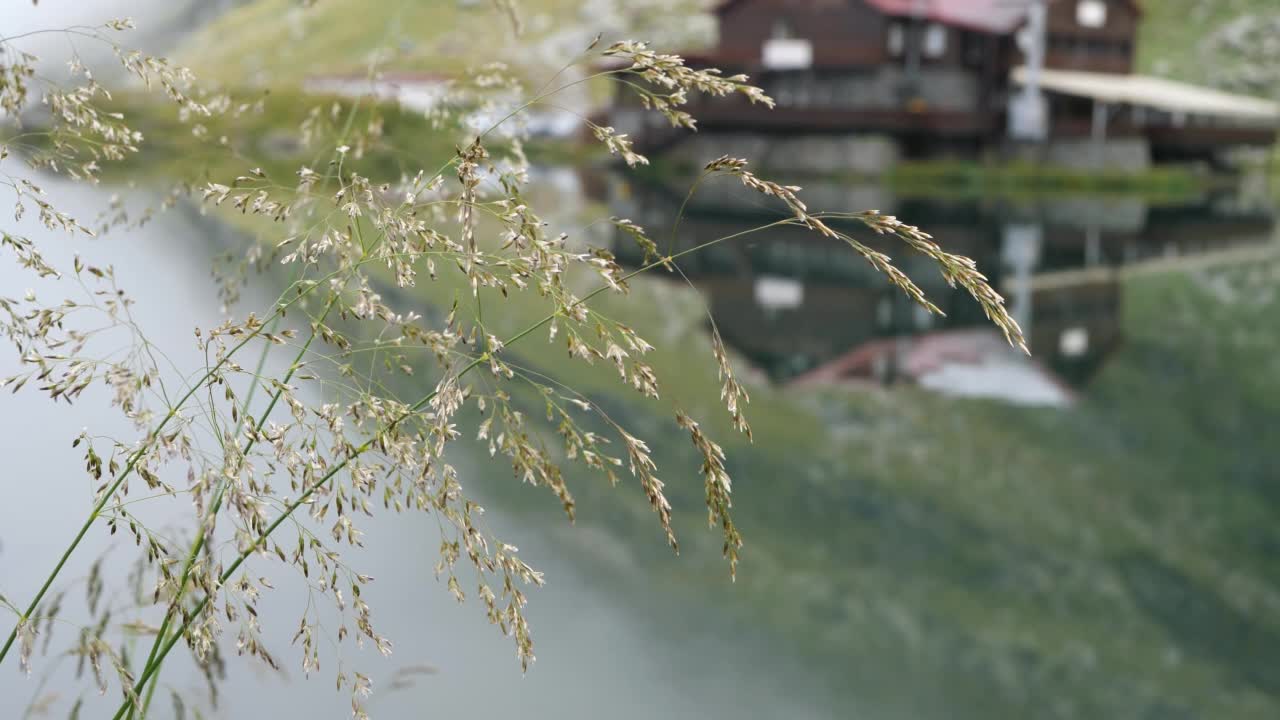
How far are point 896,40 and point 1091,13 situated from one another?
34.6ft

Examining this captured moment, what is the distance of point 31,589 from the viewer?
5430 mm

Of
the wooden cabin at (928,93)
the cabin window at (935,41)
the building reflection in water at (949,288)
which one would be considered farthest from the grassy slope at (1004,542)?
the cabin window at (935,41)

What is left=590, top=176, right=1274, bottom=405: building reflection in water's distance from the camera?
11.9 meters

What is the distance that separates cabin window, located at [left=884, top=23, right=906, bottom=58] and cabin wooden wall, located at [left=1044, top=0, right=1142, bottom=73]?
7705 mm

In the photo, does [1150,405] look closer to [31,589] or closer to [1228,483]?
[1228,483]

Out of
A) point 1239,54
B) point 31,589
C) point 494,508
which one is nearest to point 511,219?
point 31,589

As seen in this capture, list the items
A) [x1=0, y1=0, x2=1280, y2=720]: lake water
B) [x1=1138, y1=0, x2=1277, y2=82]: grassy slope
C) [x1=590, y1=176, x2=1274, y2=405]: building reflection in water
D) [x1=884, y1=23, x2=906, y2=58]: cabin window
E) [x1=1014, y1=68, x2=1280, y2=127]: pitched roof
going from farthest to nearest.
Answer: [x1=1138, y1=0, x2=1277, y2=82]: grassy slope < [x1=884, y1=23, x2=906, y2=58]: cabin window < [x1=1014, y1=68, x2=1280, y2=127]: pitched roof < [x1=590, y1=176, x2=1274, y2=405]: building reflection in water < [x1=0, y1=0, x2=1280, y2=720]: lake water

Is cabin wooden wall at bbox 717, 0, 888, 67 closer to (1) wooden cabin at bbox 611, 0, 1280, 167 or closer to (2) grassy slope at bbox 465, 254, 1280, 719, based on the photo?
(1) wooden cabin at bbox 611, 0, 1280, 167

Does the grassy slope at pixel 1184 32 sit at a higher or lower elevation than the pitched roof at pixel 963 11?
lower

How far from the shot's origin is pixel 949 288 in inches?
739

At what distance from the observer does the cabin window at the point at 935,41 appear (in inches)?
1832

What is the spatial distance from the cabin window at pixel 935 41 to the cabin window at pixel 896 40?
0.87 metres

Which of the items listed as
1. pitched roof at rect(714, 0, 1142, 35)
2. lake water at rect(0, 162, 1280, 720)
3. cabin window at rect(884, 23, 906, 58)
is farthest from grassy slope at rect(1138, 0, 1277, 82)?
lake water at rect(0, 162, 1280, 720)

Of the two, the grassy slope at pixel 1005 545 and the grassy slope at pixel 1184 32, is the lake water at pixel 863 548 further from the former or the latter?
the grassy slope at pixel 1184 32
